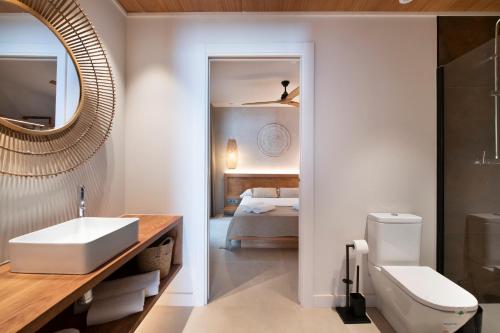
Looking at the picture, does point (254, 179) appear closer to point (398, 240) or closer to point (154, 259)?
point (398, 240)

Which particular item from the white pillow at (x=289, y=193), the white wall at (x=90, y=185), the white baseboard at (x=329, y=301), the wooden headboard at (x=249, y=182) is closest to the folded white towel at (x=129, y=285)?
the white wall at (x=90, y=185)

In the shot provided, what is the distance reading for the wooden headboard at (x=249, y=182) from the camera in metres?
5.37

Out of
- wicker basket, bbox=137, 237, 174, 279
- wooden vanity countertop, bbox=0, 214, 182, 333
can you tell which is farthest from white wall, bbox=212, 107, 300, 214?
wooden vanity countertop, bbox=0, 214, 182, 333

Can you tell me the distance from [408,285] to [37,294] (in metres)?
1.87

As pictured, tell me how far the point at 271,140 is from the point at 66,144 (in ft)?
14.7

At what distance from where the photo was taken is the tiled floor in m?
1.79

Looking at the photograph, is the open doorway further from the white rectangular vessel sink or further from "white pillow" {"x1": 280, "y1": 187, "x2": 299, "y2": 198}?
the white rectangular vessel sink

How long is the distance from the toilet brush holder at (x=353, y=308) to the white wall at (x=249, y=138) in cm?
364

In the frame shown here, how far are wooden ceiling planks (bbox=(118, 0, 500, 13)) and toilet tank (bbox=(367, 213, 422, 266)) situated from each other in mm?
1648

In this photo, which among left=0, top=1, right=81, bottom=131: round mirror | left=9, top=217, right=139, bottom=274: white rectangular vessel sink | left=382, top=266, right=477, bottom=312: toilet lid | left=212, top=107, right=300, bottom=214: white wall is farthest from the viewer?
left=212, top=107, right=300, bottom=214: white wall

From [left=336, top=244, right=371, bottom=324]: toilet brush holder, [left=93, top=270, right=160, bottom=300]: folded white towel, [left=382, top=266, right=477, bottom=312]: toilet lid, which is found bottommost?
[left=336, top=244, right=371, bottom=324]: toilet brush holder

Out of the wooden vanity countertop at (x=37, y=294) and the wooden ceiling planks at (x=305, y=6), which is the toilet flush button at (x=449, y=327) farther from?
the wooden ceiling planks at (x=305, y=6)

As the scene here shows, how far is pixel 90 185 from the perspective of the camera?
1.60 m

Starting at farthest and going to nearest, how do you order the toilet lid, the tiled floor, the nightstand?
the nightstand → the tiled floor → the toilet lid
